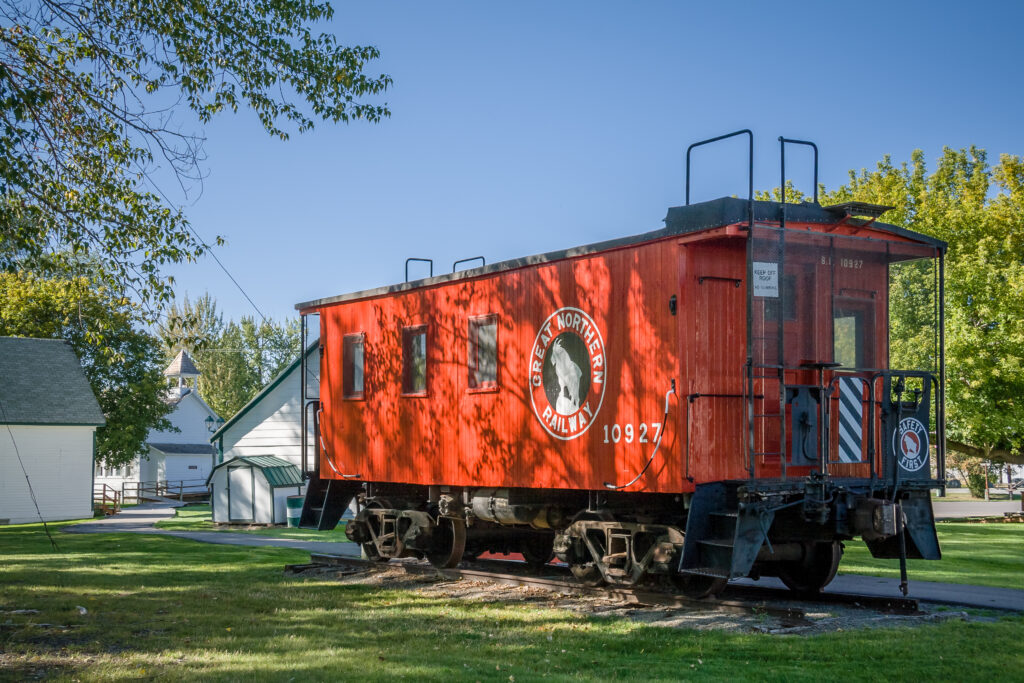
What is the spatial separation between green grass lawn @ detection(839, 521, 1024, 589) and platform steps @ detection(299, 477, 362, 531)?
7.49m

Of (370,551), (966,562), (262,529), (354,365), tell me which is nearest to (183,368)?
(262,529)

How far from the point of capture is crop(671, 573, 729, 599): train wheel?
11078 mm

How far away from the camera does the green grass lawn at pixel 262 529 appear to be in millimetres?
24125

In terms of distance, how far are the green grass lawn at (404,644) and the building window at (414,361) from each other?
9.81ft

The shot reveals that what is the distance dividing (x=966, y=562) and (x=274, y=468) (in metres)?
19.0

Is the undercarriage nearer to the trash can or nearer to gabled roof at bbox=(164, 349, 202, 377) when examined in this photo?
the trash can

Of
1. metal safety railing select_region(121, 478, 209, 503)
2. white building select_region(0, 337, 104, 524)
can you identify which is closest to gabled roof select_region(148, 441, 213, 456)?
metal safety railing select_region(121, 478, 209, 503)

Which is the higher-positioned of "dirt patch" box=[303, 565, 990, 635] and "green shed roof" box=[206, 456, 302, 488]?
"green shed roof" box=[206, 456, 302, 488]

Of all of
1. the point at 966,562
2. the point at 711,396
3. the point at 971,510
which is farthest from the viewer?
the point at 971,510

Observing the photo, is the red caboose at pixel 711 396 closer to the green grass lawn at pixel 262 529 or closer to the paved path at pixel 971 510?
the green grass lawn at pixel 262 529

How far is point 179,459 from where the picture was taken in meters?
63.4

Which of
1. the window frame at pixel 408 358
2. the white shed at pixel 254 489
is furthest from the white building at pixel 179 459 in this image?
the window frame at pixel 408 358

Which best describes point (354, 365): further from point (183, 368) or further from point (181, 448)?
point (183, 368)

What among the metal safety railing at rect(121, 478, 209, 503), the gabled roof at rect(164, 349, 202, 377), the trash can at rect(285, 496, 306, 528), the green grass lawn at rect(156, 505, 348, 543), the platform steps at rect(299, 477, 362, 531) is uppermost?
the gabled roof at rect(164, 349, 202, 377)
